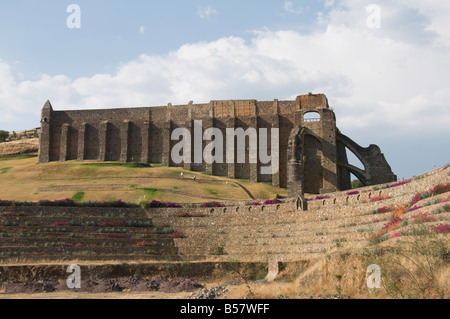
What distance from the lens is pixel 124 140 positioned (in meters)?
69.6

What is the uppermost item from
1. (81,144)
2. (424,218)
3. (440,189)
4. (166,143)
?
(81,144)

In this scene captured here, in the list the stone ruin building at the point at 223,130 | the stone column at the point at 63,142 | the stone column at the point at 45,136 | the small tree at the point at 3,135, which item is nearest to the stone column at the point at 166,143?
the stone ruin building at the point at 223,130

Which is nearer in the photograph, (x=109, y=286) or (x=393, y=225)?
(x=393, y=225)

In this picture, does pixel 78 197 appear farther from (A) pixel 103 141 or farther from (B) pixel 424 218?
(B) pixel 424 218

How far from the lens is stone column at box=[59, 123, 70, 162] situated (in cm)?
7119

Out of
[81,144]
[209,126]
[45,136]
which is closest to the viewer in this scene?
[209,126]

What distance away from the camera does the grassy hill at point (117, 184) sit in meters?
49.1

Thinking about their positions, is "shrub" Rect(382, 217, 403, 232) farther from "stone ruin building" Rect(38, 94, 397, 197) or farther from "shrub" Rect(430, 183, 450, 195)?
"stone ruin building" Rect(38, 94, 397, 197)

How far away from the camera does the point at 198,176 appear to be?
6119cm

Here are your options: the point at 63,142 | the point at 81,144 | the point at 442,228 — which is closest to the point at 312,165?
the point at 81,144

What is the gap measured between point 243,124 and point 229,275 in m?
40.8

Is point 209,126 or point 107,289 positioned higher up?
point 209,126

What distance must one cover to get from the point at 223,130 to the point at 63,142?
973 inches
